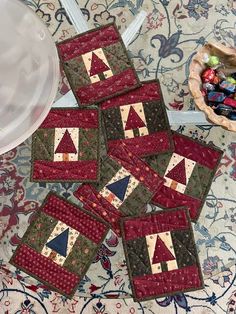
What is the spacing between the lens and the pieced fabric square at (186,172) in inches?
61.8

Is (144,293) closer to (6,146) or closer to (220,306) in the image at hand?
(220,306)

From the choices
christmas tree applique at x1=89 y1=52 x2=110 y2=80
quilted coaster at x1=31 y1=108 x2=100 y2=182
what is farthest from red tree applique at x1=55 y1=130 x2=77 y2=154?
christmas tree applique at x1=89 y1=52 x2=110 y2=80

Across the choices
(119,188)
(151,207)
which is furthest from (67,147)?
(151,207)

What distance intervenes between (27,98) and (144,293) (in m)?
0.76

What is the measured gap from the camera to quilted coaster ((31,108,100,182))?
156 cm

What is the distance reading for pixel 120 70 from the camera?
161 cm

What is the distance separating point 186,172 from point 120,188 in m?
0.19

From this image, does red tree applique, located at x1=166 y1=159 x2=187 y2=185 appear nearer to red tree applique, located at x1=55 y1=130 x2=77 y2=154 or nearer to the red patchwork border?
red tree applique, located at x1=55 y1=130 x2=77 y2=154

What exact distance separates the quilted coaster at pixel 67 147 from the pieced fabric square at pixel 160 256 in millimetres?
192

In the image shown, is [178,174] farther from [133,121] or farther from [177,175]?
[133,121]

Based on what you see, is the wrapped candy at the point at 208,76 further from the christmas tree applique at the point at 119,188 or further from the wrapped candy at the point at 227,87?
the christmas tree applique at the point at 119,188

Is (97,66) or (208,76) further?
(97,66)

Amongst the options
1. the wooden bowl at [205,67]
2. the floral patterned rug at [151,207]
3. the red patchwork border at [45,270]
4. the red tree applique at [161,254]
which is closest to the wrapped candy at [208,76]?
the wooden bowl at [205,67]

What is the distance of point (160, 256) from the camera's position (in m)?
1.54
